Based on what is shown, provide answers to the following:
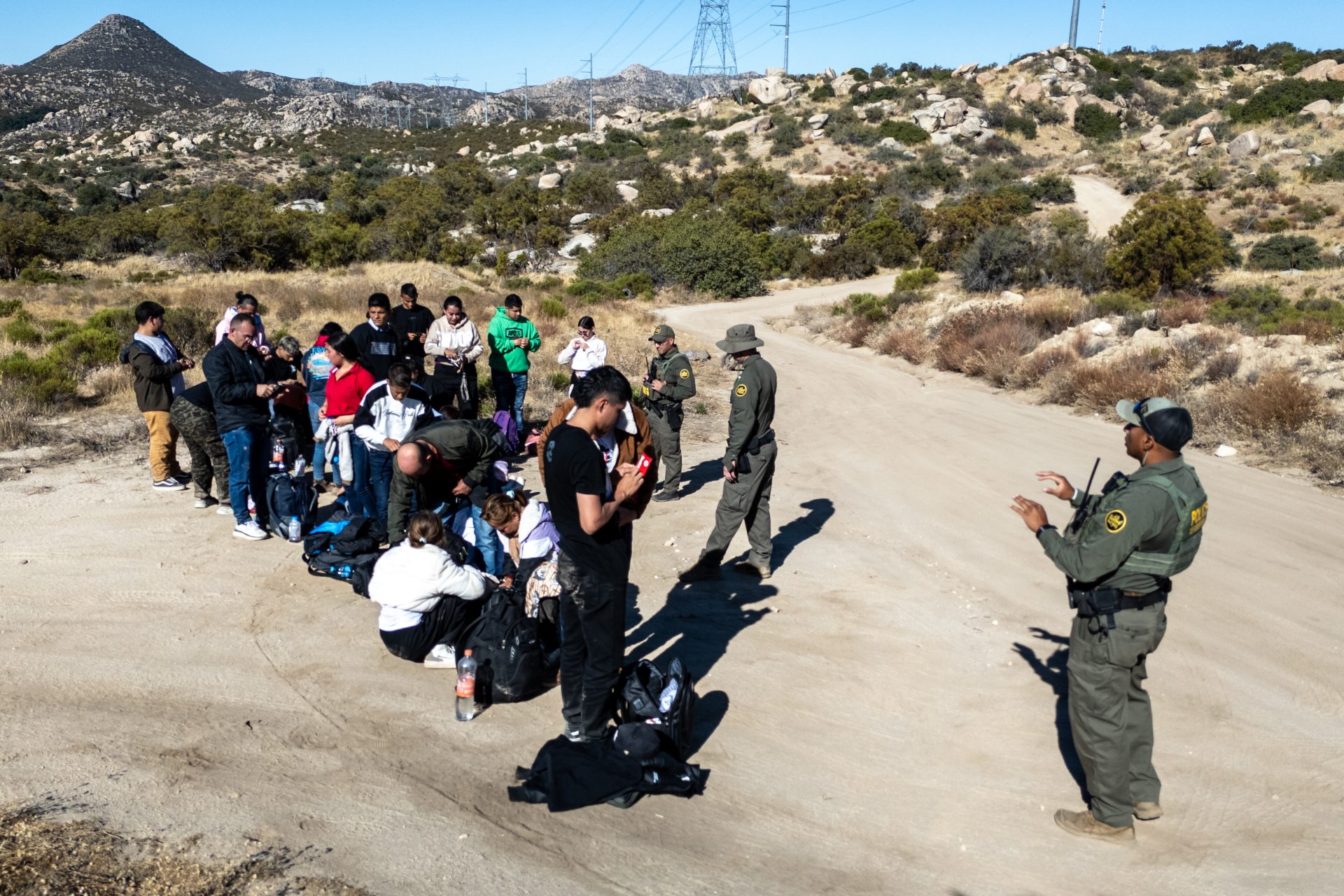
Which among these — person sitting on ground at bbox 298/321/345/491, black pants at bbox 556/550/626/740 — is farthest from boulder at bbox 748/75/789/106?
black pants at bbox 556/550/626/740

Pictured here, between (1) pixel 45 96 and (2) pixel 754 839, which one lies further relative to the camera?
(1) pixel 45 96

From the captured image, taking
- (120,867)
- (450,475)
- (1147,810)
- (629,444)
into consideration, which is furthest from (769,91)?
(120,867)

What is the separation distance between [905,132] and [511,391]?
54.8 metres

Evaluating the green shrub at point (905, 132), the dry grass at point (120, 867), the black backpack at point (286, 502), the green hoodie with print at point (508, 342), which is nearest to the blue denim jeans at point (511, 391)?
the green hoodie with print at point (508, 342)

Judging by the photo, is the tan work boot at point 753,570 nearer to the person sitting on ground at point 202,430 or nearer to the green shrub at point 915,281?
the person sitting on ground at point 202,430

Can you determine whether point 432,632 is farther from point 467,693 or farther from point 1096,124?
point 1096,124

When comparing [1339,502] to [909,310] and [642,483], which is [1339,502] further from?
[909,310]

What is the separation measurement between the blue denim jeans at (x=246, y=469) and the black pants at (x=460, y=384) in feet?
8.14

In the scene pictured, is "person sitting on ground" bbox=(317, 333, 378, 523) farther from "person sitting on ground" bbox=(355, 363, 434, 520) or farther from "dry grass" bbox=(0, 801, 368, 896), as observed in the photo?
"dry grass" bbox=(0, 801, 368, 896)

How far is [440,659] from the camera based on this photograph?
5.72 m

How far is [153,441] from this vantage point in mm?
9078

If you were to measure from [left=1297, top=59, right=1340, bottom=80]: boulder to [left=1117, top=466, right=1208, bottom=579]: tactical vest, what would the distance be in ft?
214

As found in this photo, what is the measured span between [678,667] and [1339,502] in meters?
8.44

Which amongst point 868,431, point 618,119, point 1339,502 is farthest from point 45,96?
point 1339,502
